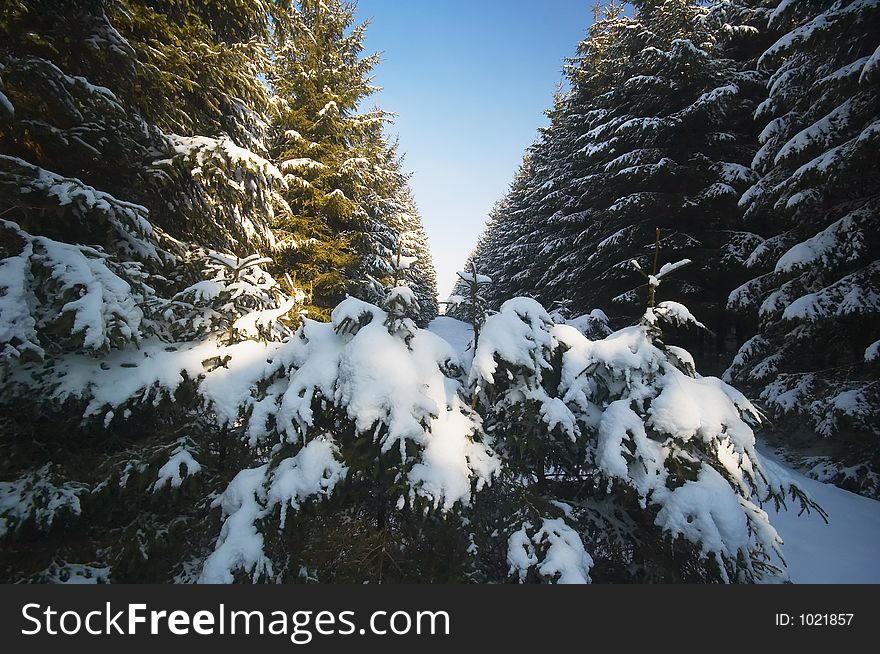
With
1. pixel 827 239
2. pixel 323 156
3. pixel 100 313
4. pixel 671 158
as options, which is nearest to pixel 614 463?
pixel 100 313

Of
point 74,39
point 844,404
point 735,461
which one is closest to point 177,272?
point 74,39

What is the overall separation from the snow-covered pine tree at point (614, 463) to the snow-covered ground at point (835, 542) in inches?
37.2

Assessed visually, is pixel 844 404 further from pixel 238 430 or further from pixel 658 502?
pixel 238 430

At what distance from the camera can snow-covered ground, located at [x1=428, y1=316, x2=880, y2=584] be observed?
12.0 ft

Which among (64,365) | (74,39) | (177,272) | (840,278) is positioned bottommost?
(64,365)

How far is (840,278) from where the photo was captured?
6.38m

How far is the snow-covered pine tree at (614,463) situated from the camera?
1.94m

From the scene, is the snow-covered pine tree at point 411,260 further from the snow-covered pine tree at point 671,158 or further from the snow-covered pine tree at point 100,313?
the snow-covered pine tree at point 671,158

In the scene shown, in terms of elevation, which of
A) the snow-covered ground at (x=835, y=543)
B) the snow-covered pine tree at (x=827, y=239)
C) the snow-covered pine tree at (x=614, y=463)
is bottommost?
the snow-covered ground at (x=835, y=543)

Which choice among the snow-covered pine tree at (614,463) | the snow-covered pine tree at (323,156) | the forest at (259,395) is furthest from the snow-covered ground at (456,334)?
the snow-covered pine tree at (614,463)

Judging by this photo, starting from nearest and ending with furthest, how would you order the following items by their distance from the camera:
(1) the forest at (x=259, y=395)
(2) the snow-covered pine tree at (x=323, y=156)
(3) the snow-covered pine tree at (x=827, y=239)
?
(1) the forest at (x=259, y=395) < (3) the snow-covered pine tree at (x=827, y=239) < (2) the snow-covered pine tree at (x=323, y=156)

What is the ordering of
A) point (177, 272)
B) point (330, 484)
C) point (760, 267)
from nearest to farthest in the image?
1. point (330, 484)
2. point (177, 272)
3. point (760, 267)

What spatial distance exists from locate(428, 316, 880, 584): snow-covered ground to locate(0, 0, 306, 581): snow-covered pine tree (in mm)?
2439

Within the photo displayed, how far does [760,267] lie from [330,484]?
10722 mm
